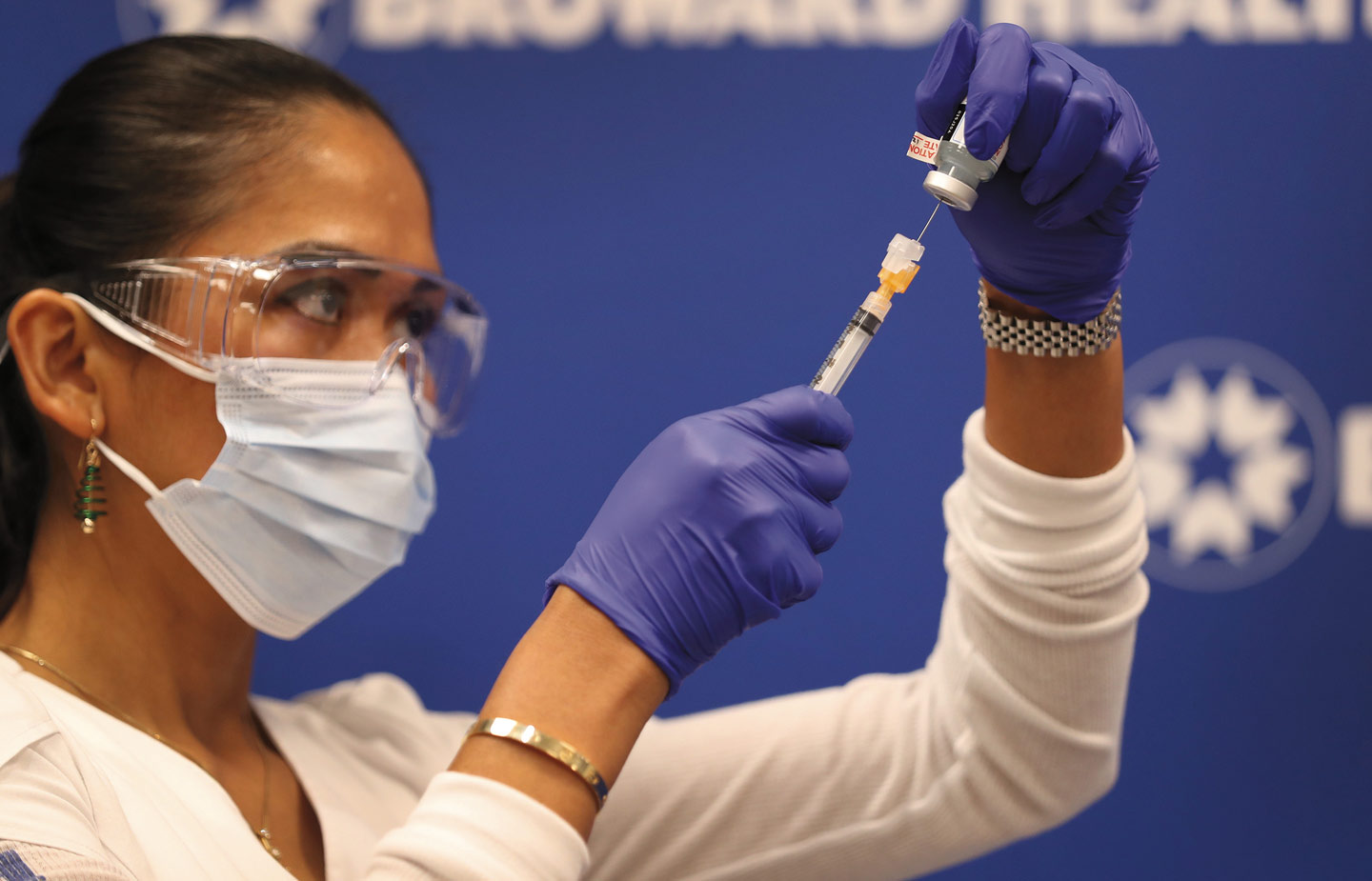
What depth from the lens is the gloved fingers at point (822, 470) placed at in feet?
2.41

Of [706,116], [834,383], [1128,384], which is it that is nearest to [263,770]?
[834,383]

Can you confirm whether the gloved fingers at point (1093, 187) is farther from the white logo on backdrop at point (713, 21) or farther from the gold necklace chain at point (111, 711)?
the gold necklace chain at point (111, 711)

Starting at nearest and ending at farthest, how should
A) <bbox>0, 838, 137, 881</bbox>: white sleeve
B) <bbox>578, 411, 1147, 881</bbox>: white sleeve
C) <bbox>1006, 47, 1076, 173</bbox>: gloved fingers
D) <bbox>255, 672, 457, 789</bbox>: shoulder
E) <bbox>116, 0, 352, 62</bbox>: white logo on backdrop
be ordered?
1. <bbox>0, 838, 137, 881</bbox>: white sleeve
2. <bbox>1006, 47, 1076, 173</bbox>: gloved fingers
3. <bbox>578, 411, 1147, 881</bbox>: white sleeve
4. <bbox>255, 672, 457, 789</bbox>: shoulder
5. <bbox>116, 0, 352, 62</bbox>: white logo on backdrop

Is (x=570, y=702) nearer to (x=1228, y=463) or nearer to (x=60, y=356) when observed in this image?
(x=60, y=356)

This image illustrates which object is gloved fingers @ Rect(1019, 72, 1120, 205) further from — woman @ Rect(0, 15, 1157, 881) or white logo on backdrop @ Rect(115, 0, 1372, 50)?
white logo on backdrop @ Rect(115, 0, 1372, 50)

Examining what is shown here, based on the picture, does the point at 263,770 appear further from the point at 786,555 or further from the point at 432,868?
the point at 786,555

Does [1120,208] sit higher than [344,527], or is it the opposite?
[1120,208]

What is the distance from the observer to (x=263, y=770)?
3.29ft

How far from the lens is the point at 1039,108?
2.30 feet

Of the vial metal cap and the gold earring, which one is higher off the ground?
the vial metal cap

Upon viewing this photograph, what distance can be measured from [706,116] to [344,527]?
2.21 ft

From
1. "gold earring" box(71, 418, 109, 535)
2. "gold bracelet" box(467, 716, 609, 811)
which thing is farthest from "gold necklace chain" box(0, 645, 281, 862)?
"gold bracelet" box(467, 716, 609, 811)

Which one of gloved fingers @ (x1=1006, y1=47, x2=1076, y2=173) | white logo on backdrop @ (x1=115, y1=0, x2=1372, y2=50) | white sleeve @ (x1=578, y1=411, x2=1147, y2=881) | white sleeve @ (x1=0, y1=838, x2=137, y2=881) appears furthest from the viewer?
white logo on backdrop @ (x1=115, y1=0, x2=1372, y2=50)

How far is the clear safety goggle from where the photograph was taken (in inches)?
34.6
